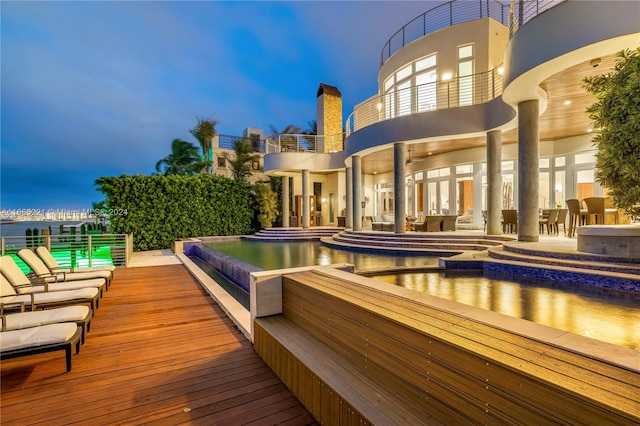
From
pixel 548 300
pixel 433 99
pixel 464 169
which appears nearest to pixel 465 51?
pixel 433 99

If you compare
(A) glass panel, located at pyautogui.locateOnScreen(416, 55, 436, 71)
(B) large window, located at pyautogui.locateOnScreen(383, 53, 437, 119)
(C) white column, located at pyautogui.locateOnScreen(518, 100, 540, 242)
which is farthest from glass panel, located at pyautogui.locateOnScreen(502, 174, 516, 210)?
(C) white column, located at pyautogui.locateOnScreen(518, 100, 540, 242)

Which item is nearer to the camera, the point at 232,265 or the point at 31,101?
the point at 232,265

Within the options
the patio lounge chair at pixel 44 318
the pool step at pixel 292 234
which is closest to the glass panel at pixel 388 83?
the pool step at pixel 292 234

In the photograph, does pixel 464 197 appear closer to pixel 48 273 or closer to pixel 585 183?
pixel 585 183

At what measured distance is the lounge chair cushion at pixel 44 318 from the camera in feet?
10.8

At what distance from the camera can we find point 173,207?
576 inches

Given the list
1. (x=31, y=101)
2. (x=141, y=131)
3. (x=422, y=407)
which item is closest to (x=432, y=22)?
(x=422, y=407)

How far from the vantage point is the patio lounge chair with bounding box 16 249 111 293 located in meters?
5.62

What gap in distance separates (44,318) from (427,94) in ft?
44.6

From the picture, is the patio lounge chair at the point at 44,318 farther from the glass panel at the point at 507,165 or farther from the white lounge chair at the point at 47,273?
the glass panel at the point at 507,165

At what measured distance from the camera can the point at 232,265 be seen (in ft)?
25.5

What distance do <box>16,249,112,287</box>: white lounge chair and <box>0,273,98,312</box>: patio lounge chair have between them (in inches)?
40.5

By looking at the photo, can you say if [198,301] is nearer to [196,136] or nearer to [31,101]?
[196,136]

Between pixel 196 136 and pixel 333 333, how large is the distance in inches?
891
